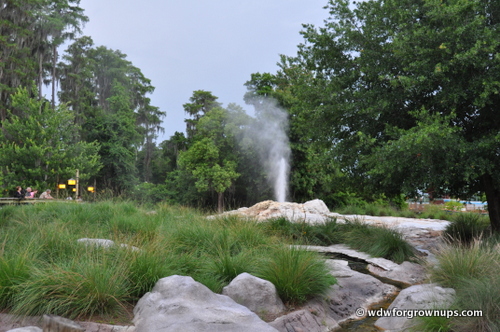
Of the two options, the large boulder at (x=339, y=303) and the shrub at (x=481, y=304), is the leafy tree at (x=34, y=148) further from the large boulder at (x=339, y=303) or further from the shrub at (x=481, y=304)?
the shrub at (x=481, y=304)

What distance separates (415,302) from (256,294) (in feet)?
6.44

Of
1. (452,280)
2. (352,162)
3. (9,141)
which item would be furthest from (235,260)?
(9,141)

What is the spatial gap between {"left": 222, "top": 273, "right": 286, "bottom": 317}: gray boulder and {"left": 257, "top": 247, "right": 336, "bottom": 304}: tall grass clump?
0.18 m

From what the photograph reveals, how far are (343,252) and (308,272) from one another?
392cm

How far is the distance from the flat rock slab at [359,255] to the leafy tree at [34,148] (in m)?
21.1

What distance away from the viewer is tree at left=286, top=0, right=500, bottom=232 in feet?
26.3

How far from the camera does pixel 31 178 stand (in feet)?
84.0

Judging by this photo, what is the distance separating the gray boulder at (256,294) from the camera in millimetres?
4809

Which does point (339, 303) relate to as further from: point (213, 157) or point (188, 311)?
point (213, 157)

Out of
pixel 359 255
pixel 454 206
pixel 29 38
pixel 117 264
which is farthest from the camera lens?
pixel 29 38

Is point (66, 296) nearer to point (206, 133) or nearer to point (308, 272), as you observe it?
point (308, 272)

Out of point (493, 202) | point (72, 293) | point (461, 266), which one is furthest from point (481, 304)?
point (493, 202)

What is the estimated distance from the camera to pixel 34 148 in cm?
2425

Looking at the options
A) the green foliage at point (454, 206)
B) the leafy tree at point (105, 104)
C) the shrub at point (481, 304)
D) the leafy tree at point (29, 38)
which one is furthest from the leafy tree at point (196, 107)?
the shrub at point (481, 304)
